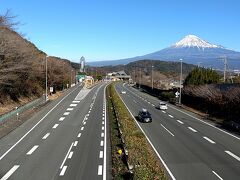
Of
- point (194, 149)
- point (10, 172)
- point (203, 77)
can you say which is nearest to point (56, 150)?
point (10, 172)

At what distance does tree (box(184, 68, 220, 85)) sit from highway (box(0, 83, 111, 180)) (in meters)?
33.9

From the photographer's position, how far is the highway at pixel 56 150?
21094mm

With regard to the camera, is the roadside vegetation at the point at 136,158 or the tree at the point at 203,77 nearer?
the roadside vegetation at the point at 136,158

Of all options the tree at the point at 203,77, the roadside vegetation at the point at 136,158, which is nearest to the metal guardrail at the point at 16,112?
the roadside vegetation at the point at 136,158

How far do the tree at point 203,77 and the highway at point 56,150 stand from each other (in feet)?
111

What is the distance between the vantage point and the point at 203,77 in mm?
75875

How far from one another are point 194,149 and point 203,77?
48.8m

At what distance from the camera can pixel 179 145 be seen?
3019 cm

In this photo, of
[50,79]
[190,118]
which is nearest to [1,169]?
[190,118]

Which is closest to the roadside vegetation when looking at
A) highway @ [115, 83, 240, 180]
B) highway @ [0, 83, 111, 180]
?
highway @ [0, 83, 111, 180]

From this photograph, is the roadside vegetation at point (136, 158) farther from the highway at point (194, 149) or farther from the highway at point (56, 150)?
the highway at point (194, 149)

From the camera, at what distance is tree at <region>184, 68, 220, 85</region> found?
74.7m

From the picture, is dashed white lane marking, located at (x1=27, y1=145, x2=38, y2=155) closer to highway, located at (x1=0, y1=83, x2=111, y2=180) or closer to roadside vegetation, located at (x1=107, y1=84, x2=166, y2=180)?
highway, located at (x1=0, y1=83, x2=111, y2=180)

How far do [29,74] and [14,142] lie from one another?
148ft
